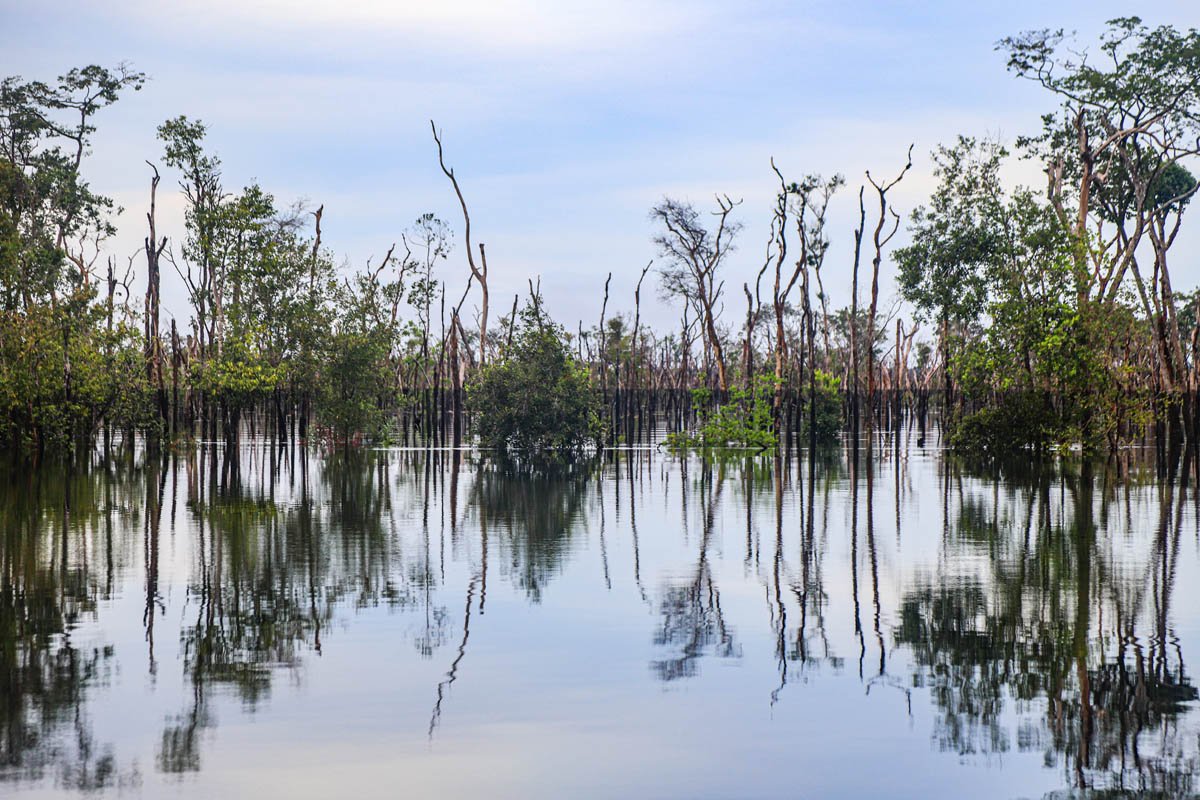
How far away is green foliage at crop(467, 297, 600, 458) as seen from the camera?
92.8 feet

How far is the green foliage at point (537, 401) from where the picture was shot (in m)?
28.3

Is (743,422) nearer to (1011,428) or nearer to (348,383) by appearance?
(1011,428)

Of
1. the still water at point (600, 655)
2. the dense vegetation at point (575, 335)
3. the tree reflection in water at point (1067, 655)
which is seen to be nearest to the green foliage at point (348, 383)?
the dense vegetation at point (575, 335)

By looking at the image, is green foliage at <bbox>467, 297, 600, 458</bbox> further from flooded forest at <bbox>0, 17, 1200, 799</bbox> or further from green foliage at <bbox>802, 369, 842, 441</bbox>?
green foliage at <bbox>802, 369, 842, 441</bbox>

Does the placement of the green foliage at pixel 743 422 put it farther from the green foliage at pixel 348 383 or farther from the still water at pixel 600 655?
the still water at pixel 600 655

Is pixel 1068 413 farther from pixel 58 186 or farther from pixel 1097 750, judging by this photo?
pixel 58 186

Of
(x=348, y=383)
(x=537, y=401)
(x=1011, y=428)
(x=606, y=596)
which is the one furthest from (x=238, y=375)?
(x=606, y=596)

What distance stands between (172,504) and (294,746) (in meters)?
10.3

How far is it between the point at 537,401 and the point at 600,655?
850 inches

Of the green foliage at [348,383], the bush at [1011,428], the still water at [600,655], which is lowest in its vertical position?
the still water at [600,655]

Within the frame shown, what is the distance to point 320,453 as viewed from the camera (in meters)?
29.8

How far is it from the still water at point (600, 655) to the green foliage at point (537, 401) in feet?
48.2

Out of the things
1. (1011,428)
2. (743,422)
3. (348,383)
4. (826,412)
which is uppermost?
(348,383)

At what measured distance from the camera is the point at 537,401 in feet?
92.7
